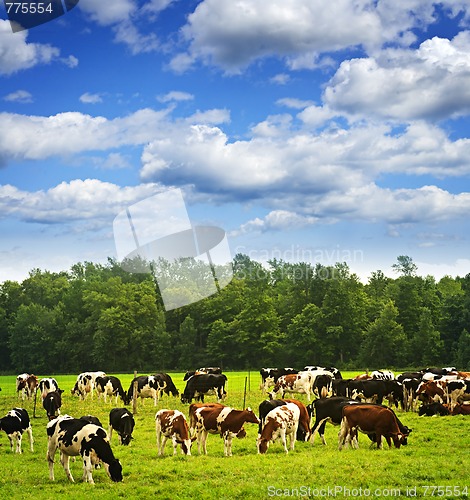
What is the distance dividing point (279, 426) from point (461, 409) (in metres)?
11.1

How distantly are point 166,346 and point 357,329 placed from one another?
26245mm

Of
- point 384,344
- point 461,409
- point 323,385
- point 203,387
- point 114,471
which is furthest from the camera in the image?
point 384,344

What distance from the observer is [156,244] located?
792 inches

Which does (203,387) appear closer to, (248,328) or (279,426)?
(279,426)

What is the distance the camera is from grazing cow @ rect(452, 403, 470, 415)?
25.9 m

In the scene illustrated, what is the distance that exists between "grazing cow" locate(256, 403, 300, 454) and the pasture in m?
0.32

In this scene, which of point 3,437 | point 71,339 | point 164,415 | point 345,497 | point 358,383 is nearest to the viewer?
point 345,497

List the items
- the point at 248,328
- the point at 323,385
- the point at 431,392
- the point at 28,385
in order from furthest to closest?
1. the point at 248,328
2. the point at 28,385
3. the point at 323,385
4. the point at 431,392

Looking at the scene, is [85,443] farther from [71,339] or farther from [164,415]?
[71,339]

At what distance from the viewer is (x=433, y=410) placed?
26156mm

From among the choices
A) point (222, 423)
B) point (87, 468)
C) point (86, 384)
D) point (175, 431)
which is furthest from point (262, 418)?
point (86, 384)

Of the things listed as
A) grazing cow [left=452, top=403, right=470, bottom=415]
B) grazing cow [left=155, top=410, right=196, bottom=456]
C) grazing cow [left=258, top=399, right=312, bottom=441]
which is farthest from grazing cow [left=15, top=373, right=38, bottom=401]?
grazing cow [left=452, top=403, right=470, bottom=415]

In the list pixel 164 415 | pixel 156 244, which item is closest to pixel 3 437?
pixel 164 415

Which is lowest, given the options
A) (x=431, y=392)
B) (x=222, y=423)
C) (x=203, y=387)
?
(x=431, y=392)
